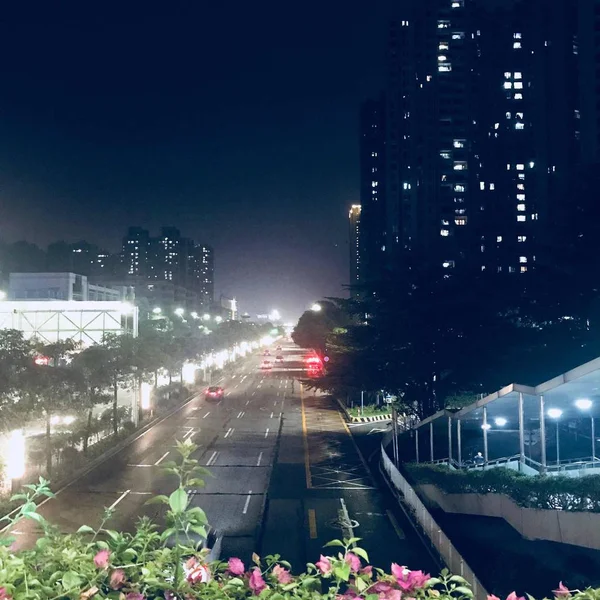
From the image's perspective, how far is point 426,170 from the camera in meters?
106

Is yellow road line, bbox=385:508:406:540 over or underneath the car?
underneath

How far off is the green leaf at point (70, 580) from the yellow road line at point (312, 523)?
14570mm

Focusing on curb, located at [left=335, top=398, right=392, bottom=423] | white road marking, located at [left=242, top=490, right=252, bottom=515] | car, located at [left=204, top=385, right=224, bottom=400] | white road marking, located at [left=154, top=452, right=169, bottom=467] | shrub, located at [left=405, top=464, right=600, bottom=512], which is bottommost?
curb, located at [left=335, top=398, right=392, bottom=423]

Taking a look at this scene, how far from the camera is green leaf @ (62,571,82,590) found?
3559 mm

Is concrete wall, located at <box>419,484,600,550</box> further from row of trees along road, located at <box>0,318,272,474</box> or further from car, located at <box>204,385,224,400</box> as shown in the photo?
car, located at <box>204,385,224,400</box>

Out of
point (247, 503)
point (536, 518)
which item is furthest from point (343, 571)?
point (247, 503)

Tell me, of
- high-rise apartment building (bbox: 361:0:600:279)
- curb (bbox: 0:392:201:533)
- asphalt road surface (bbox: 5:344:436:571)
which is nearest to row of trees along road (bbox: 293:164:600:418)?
asphalt road surface (bbox: 5:344:436:571)

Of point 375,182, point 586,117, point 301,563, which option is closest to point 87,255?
point 375,182

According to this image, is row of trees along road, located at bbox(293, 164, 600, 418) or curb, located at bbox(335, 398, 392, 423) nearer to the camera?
row of trees along road, located at bbox(293, 164, 600, 418)

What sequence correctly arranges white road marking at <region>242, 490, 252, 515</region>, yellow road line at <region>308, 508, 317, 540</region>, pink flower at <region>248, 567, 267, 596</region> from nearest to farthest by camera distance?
1. pink flower at <region>248, 567, 267, 596</region>
2. yellow road line at <region>308, 508, 317, 540</region>
3. white road marking at <region>242, 490, 252, 515</region>

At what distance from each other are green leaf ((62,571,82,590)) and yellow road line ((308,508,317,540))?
1457cm

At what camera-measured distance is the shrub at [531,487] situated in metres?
13.2

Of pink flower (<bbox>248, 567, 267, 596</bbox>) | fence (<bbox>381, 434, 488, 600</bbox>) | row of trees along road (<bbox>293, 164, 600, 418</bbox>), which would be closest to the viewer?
pink flower (<bbox>248, 567, 267, 596</bbox>)

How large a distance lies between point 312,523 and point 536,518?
22.3ft
